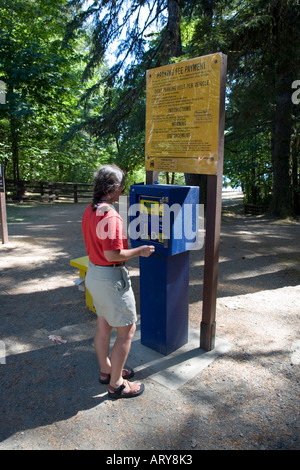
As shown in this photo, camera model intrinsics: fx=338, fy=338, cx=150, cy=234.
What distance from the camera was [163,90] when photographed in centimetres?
305

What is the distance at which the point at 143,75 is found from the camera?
32.9 feet

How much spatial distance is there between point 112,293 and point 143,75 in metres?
9.28

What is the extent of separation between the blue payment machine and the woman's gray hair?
53cm

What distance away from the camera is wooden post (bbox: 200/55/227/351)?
2707 mm

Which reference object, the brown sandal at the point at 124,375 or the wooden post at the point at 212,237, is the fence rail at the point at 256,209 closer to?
the wooden post at the point at 212,237

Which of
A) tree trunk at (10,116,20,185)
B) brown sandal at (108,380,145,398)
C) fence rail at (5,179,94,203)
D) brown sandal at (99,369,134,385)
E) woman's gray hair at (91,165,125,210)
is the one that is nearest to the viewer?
woman's gray hair at (91,165,125,210)

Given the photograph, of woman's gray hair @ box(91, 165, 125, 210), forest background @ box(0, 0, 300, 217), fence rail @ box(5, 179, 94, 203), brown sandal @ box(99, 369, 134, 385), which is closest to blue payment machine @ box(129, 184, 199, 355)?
brown sandal @ box(99, 369, 134, 385)

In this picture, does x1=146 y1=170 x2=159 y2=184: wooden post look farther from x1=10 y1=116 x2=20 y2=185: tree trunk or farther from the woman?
x1=10 y1=116 x2=20 y2=185: tree trunk

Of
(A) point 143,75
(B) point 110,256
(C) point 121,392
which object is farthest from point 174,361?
(A) point 143,75

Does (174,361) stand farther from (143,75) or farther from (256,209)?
(256,209)

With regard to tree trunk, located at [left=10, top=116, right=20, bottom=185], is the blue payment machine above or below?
below

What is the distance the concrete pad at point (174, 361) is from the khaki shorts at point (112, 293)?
0.71 metres

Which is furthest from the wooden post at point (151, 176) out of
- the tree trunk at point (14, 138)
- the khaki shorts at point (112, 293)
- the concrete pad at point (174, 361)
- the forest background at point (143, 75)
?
the tree trunk at point (14, 138)

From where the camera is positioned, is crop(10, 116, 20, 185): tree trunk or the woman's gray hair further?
crop(10, 116, 20, 185): tree trunk
